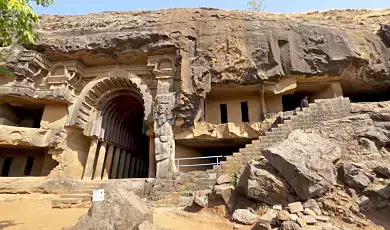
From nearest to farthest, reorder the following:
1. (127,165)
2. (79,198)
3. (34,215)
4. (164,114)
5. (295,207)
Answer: (295,207) → (34,215) → (79,198) → (164,114) → (127,165)

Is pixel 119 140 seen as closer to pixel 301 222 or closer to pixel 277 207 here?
pixel 277 207

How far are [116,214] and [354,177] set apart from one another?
656cm

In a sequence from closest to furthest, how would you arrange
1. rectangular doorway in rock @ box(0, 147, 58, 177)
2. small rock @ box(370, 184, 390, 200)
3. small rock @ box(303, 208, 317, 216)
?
small rock @ box(303, 208, 317, 216) < small rock @ box(370, 184, 390, 200) < rectangular doorway in rock @ box(0, 147, 58, 177)

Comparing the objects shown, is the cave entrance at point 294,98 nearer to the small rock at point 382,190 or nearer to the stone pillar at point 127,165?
the small rock at point 382,190

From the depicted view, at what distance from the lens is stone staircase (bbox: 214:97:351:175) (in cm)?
1074

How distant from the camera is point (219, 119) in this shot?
634 inches

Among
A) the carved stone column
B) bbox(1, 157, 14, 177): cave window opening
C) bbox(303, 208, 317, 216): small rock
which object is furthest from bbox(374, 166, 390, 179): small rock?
bbox(1, 157, 14, 177): cave window opening

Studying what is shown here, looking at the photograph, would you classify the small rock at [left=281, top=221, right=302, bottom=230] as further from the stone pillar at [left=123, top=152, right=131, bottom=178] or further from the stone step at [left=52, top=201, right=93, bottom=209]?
the stone pillar at [left=123, top=152, right=131, bottom=178]

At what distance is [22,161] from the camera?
681 inches

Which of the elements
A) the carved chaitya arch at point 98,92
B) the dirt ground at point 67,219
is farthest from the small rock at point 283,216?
the carved chaitya arch at point 98,92

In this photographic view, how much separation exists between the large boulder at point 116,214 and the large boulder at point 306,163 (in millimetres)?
4098

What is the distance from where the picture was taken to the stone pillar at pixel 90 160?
1530 cm

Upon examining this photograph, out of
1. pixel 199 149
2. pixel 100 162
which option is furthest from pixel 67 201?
pixel 199 149

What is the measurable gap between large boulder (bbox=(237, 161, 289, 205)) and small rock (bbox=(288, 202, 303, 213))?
1.46ft
